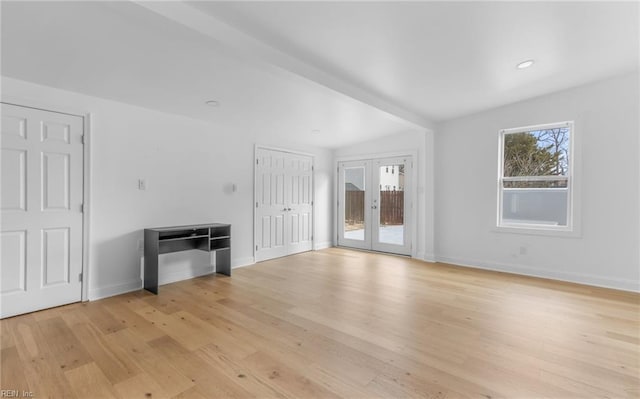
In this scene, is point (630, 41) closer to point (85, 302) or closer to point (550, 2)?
point (550, 2)

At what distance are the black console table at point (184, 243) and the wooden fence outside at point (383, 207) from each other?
10.4 feet

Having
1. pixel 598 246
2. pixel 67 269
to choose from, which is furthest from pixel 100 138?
pixel 598 246

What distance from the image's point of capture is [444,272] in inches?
184

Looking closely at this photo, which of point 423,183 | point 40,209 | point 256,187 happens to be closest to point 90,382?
point 40,209

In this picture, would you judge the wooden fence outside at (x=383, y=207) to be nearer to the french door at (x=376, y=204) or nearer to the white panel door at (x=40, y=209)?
the french door at (x=376, y=204)

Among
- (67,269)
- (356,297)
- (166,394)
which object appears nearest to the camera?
Answer: (166,394)

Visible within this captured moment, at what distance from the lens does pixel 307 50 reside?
2770mm

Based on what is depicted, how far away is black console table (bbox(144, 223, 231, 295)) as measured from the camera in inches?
145

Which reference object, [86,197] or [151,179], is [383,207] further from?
[86,197]

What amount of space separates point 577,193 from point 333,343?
4090 millimetres

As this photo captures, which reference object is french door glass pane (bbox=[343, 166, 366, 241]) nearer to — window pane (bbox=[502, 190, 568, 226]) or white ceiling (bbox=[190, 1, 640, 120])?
window pane (bbox=[502, 190, 568, 226])

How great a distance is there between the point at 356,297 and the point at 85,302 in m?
3.05

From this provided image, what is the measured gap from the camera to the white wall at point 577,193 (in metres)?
3.88

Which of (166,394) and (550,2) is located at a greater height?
(550,2)
